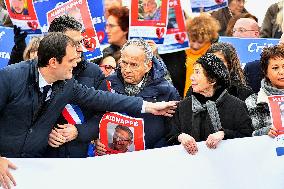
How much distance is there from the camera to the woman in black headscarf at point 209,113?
504 centimetres

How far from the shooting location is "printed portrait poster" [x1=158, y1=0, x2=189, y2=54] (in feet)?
22.6

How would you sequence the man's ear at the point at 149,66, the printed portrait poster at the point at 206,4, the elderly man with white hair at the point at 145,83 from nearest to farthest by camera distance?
1. the elderly man with white hair at the point at 145,83
2. the man's ear at the point at 149,66
3. the printed portrait poster at the point at 206,4

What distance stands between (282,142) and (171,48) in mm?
2274

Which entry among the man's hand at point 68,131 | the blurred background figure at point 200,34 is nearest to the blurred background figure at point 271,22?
the blurred background figure at point 200,34

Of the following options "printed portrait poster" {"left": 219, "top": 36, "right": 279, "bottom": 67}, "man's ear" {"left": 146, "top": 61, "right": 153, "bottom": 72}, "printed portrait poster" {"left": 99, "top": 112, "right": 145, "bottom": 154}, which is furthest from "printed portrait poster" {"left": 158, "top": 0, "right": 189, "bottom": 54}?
"printed portrait poster" {"left": 99, "top": 112, "right": 145, "bottom": 154}

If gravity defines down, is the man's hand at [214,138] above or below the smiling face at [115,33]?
below

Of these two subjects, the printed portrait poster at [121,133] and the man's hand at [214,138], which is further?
the printed portrait poster at [121,133]

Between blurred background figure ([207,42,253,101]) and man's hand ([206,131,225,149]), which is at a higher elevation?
blurred background figure ([207,42,253,101])

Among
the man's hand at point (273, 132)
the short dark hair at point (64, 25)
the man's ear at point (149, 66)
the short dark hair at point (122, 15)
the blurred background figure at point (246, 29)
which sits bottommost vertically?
the man's hand at point (273, 132)

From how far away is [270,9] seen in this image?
8.69 metres

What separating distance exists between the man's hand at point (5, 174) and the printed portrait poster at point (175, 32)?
101 inches

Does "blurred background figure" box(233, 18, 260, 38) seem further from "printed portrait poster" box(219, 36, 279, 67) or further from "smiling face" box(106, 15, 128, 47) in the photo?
"smiling face" box(106, 15, 128, 47)

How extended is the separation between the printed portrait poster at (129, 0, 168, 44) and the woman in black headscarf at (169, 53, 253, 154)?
1572mm

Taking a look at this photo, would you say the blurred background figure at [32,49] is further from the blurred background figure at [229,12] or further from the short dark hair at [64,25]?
the blurred background figure at [229,12]
